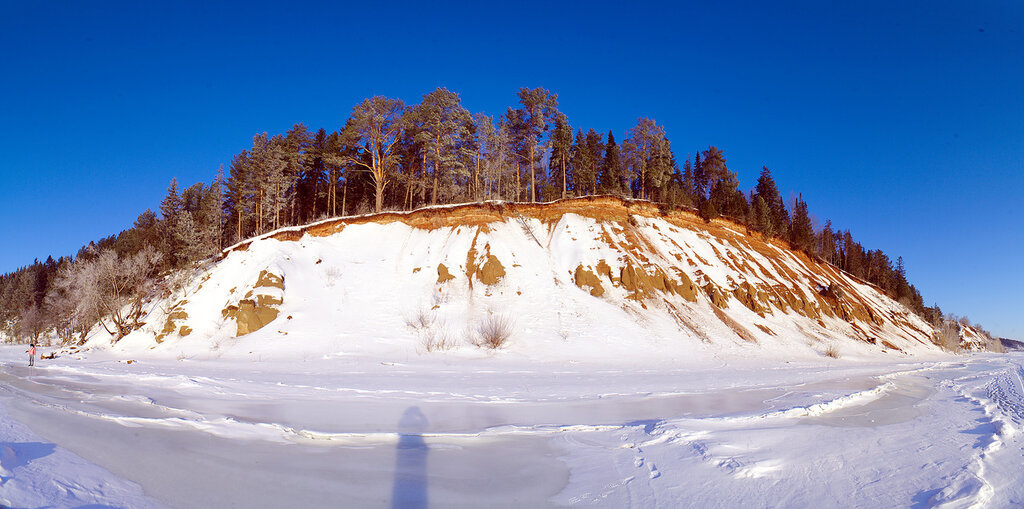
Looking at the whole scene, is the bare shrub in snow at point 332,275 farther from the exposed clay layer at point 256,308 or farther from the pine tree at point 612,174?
the pine tree at point 612,174

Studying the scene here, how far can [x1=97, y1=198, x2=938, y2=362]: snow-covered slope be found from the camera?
2562 centimetres

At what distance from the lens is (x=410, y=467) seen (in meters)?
6.11

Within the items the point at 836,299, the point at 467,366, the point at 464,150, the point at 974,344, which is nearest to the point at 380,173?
the point at 464,150

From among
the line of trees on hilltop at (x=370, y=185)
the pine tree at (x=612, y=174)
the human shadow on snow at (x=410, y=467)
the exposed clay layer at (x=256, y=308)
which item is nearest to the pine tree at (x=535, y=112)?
the line of trees on hilltop at (x=370, y=185)

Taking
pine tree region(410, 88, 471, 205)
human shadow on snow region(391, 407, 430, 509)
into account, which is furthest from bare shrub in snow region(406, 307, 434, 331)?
human shadow on snow region(391, 407, 430, 509)

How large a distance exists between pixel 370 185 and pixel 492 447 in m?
42.6

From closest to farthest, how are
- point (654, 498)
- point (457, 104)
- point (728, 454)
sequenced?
point (654, 498) < point (728, 454) < point (457, 104)

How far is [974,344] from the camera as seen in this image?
70.8 meters

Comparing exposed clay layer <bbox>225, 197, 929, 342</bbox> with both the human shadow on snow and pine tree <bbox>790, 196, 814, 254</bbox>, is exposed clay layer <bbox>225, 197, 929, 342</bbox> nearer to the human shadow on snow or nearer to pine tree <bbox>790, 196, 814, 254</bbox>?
pine tree <bbox>790, 196, 814, 254</bbox>

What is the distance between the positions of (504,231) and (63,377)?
90.4 ft

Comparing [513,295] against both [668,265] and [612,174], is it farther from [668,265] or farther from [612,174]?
[612,174]

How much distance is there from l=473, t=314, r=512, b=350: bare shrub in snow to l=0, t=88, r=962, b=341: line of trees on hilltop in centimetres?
1843

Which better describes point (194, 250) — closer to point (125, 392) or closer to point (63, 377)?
point (63, 377)

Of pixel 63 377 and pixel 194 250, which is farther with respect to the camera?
pixel 194 250
